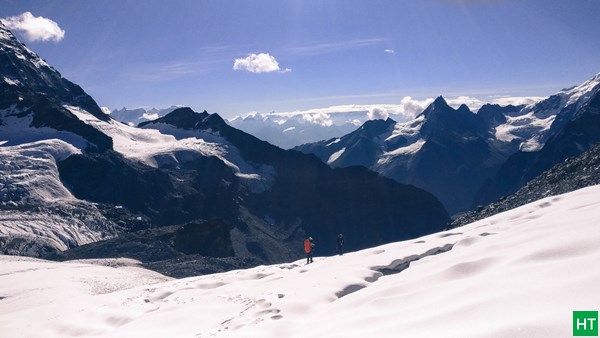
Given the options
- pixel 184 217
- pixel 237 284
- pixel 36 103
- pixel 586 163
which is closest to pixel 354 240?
pixel 184 217

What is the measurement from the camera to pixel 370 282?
1986cm

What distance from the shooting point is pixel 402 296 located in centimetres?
1433

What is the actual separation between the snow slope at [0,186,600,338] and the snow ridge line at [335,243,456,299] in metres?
0.05

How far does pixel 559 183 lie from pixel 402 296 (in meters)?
28.4

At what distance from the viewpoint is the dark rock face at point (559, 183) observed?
34.6m

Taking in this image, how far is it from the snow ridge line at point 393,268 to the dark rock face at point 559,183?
16.4 metres

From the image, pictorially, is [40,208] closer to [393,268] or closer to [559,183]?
[559,183]

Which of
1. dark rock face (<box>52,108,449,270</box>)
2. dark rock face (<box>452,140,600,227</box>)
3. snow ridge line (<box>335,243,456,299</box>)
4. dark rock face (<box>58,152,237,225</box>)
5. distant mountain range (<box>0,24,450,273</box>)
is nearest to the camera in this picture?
snow ridge line (<box>335,243,456,299</box>)

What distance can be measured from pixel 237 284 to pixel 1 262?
41.3 m

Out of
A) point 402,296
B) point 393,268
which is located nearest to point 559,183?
point 393,268

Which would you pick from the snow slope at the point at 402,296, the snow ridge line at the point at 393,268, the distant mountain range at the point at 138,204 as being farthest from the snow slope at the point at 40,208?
the snow ridge line at the point at 393,268

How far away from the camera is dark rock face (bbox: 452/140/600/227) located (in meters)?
34.6

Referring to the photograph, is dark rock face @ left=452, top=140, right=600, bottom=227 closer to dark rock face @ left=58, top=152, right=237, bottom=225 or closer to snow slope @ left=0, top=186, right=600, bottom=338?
snow slope @ left=0, top=186, right=600, bottom=338

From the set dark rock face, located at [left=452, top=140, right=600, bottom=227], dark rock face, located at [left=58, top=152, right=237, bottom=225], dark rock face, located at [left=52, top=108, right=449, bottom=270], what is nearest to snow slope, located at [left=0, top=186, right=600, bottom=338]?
dark rock face, located at [left=452, top=140, right=600, bottom=227]
